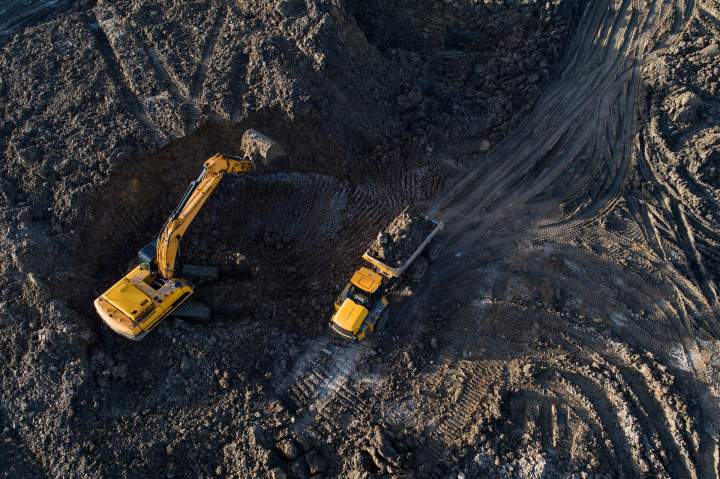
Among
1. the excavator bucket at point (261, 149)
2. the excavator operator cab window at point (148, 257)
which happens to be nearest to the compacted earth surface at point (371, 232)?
the excavator bucket at point (261, 149)

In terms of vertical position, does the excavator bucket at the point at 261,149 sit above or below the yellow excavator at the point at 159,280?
above

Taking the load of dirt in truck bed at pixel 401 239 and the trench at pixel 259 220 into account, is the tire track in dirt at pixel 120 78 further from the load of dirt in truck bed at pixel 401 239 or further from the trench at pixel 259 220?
the load of dirt in truck bed at pixel 401 239

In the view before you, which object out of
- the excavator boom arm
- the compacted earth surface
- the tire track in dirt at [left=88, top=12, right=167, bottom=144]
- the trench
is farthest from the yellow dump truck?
the tire track in dirt at [left=88, top=12, right=167, bottom=144]

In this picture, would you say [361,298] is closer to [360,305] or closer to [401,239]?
[360,305]

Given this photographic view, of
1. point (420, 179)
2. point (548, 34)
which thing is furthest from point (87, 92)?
point (548, 34)

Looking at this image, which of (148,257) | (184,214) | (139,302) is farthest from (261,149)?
(139,302)

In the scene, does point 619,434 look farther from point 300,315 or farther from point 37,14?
point 37,14
